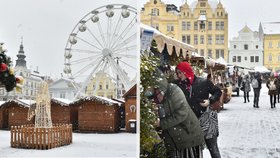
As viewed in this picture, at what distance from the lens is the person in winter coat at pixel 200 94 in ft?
10.1

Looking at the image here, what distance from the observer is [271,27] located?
3.25 metres

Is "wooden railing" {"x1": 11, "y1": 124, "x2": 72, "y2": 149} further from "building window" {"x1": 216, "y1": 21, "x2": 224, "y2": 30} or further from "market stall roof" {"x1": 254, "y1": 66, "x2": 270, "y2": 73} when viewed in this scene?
"market stall roof" {"x1": 254, "y1": 66, "x2": 270, "y2": 73}

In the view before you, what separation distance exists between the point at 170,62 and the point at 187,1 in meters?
0.45

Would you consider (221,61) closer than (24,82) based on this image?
No

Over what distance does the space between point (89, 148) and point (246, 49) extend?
1243mm

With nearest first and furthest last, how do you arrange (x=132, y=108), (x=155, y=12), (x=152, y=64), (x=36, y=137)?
1. (x=36, y=137)
2. (x=132, y=108)
3. (x=152, y=64)
4. (x=155, y=12)

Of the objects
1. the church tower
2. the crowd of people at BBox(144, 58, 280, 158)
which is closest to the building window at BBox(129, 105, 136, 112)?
the crowd of people at BBox(144, 58, 280, 158)

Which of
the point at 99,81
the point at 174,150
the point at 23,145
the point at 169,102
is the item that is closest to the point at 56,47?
the point at 99,81

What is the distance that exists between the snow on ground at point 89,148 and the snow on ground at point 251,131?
1.94 ft

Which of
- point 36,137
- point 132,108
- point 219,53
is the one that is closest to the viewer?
point 36,137

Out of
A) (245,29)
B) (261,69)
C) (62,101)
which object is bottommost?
(62,101)

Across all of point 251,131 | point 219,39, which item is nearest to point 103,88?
point 219,39

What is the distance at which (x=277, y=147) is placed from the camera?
320 centimetres

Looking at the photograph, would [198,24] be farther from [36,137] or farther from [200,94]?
[36,137]
